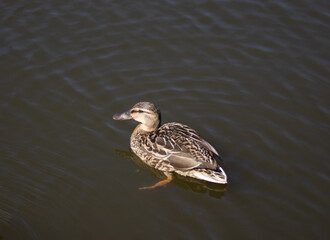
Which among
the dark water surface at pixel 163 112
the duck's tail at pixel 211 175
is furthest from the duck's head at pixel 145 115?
the duck's tail at pixel 211 175

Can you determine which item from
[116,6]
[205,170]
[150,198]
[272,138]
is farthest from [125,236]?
[116,6]

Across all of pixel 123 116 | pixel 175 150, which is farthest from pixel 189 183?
pixel 123 116

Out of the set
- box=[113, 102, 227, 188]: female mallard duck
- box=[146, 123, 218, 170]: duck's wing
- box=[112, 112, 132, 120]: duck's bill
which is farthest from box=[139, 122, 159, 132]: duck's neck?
box=[112, 112, 132, 120]: duck's bill

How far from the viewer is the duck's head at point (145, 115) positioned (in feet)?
21.5

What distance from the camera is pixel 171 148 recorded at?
6.25 meters

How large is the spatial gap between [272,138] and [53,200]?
3.63 meters

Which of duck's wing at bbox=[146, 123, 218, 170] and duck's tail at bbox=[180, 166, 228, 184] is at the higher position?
duck's wing at bbox=[146, 123, 218, 170]

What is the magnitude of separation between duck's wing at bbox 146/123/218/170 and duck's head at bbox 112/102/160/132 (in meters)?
0.21

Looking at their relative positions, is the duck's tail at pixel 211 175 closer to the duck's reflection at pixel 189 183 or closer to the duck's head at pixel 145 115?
the duck's reflection at pixel 189 183

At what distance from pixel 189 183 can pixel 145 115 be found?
1325mm

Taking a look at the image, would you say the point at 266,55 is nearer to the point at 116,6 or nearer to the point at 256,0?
the point at 256,0

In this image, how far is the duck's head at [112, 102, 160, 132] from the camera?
6.54 metres

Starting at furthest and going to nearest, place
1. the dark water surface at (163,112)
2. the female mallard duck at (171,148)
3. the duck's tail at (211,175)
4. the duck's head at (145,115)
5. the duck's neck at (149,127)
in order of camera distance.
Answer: the duck's neck at (149,127) → the duck's head at (145,115) → the female mallard duck at (171,148) → the duck's tail at (211,175) → the dark water surface at (163,112)

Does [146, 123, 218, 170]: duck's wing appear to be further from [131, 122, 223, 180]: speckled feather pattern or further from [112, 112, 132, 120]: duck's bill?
[112, 112, 132, 120]: duck's bill
